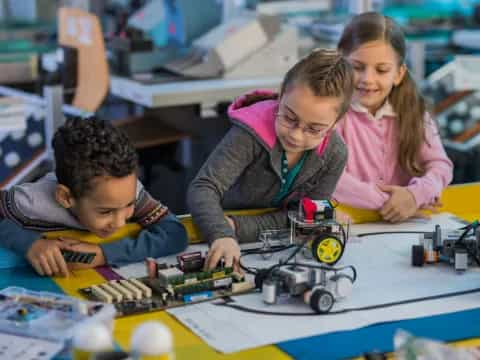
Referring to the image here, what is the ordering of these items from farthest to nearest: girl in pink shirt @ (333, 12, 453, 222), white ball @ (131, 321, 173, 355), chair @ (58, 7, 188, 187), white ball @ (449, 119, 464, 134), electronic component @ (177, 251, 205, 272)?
white ball @ (449, 119, 464, 134) → chair @ (58, 7, 188, 187) → girl in pink shirt @ (333, 12, 453, 222) → electronic component @ (177, 251, 205, 272) → white ball @ (131, 321, 173, 355)

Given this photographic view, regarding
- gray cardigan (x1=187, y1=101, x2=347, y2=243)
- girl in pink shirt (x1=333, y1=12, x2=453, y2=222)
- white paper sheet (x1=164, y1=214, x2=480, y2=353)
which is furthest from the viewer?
girl in pink shirt (x1=333, y1=12, x2=453, y2=222)

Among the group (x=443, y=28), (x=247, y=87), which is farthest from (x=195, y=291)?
(x=443, y=28)

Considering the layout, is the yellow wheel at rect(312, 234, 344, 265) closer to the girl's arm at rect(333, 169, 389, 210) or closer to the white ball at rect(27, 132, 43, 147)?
the girl's arm at rect(333, 169, 389, 210)

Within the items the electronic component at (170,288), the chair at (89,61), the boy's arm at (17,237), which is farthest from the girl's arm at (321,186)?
the chair at (89,61)

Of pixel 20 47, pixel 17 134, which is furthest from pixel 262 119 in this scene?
pixel 20 47

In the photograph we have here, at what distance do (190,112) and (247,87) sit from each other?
1.93ft

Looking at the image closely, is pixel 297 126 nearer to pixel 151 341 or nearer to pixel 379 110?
pixel 379 110

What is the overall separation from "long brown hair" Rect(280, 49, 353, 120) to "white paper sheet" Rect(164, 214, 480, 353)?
13.1 inches

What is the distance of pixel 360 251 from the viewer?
72.5 inches

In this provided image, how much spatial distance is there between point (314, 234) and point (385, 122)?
0.68m

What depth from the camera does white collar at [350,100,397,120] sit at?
2334 mm

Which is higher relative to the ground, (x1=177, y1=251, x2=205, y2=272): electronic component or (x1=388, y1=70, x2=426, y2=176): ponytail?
(x1=388, y1=70, x2=426, y2=176): ponytail

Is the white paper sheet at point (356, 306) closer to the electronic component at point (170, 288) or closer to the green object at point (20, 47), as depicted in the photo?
the electronic component at point (170, 288)

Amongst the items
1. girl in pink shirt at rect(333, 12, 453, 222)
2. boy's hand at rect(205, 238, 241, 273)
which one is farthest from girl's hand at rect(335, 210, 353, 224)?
boy's hand at rect(205, 238, 241, 273)
